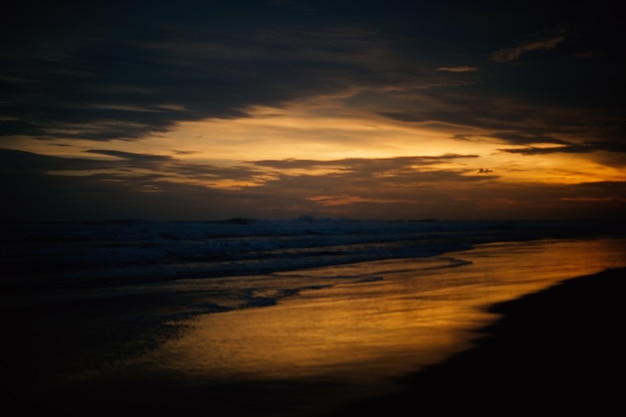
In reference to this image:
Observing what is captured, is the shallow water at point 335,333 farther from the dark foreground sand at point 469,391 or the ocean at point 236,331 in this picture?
the dark foreground sand at point 469,391

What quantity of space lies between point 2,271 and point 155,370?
669 inches

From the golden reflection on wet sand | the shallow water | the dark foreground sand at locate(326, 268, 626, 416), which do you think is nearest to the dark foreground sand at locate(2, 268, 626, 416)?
the dark foreground sand at locate(326, 268, 626, 416)

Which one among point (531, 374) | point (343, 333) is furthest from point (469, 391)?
point (343, 333)

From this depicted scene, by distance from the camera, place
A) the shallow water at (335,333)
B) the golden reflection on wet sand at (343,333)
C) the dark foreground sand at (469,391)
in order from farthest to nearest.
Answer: the golden reflection on wet sand at (343,333)
the shallow water at (335,333)
the dark foreground sand at (469,391)

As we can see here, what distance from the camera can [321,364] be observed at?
834cm

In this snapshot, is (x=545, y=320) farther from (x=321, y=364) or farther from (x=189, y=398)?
(x=189, y=398)

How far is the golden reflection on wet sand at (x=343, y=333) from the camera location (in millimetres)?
8211

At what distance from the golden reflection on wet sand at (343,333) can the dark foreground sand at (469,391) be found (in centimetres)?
64

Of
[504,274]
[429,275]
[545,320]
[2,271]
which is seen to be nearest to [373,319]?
[545,320]

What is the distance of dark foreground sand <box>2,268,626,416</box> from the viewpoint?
635 cm

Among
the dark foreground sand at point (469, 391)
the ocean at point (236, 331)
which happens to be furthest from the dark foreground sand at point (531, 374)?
the ocean at point (236, 331)

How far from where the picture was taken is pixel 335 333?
10578 mm

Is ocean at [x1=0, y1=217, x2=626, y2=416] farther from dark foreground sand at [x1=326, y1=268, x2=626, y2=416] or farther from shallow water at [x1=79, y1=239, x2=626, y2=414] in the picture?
dark foreground sand at [x1=326, y1=268, x2=626, y2=416]

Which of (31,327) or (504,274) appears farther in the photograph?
(504,274)
